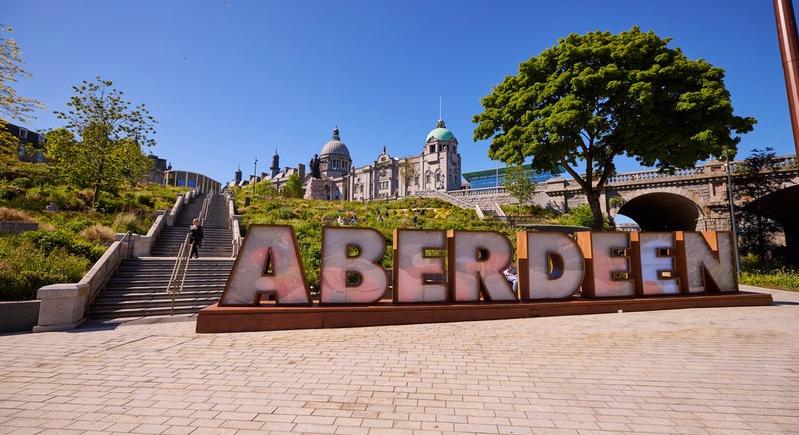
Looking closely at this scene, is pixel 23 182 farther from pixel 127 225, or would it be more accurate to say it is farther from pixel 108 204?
pixel 127 225

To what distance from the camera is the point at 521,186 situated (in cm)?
4244

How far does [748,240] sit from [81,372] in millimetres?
36314

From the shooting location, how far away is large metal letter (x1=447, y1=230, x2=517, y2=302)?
988cm

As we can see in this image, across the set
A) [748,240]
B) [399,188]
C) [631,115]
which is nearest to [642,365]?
[631,115]

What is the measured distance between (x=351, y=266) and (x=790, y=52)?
8.62 metres

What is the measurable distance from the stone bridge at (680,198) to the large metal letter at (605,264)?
81.7ft

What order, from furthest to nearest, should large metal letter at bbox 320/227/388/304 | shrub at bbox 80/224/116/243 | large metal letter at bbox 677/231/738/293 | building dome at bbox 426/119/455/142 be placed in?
1. building dome at bbox 426/119/455/142
2. shrub at bbox 80/224/116/243
3. large metal letter at bbox 677/231/738/293
4. large metal letter at bbox 320/227/388/304

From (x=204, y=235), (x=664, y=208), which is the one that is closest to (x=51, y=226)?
(x=204, y=235)

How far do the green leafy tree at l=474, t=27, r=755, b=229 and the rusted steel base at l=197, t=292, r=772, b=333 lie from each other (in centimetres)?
1058

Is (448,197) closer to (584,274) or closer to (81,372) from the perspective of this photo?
(584,274)

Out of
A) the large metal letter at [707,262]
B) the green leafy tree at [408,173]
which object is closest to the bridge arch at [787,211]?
the large metal letter at [707,262]

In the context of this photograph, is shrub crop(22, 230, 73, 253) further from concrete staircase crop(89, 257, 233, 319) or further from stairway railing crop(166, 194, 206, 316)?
stairway railing crop(166, 194, 206, 316)

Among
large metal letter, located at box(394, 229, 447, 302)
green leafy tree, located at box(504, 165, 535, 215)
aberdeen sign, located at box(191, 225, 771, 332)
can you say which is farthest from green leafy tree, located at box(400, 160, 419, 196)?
large metal letter, located at box(394, 229, 447, 302)

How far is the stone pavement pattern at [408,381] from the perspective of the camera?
3883mm
